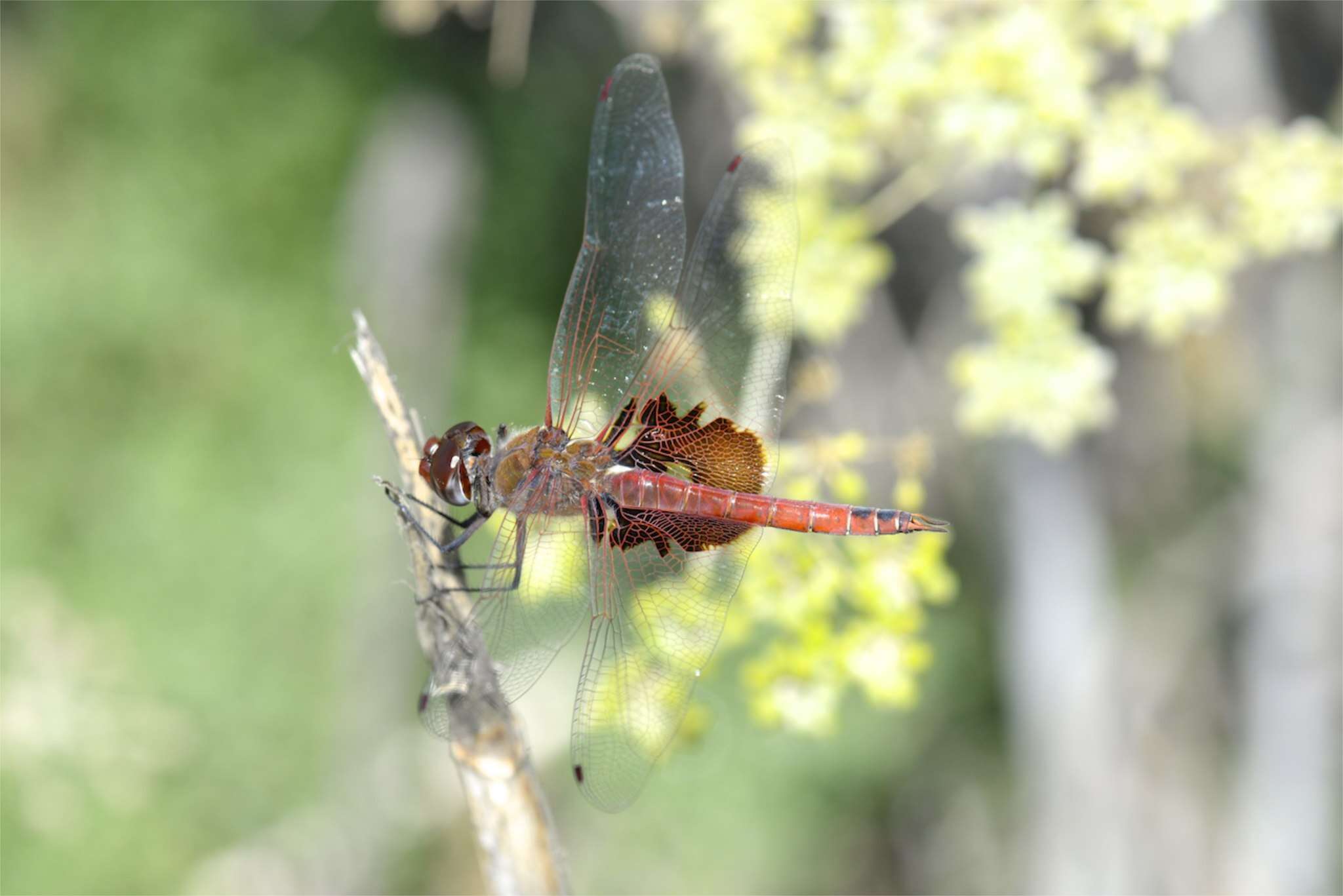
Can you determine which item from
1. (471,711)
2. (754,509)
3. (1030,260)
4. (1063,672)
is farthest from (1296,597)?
(471,711)

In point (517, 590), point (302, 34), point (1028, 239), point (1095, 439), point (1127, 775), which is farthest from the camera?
point (302, 34)

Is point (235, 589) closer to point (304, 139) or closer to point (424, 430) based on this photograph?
point (304, 139)

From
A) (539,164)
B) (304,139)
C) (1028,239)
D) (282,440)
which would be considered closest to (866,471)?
(1028,239)

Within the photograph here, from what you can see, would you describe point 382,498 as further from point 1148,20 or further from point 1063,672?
point 1148,20

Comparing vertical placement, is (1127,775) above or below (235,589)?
below

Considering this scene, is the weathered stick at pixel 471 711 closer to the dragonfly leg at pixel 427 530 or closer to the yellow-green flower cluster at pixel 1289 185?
the dragonfly leg at pixel 427 530

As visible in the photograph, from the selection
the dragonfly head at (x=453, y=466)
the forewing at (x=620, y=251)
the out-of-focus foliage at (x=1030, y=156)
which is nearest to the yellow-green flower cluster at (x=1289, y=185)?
the out-of-focus foliage at (x=1030, y=156)

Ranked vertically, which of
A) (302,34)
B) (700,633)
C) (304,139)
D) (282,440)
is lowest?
(700,633)
